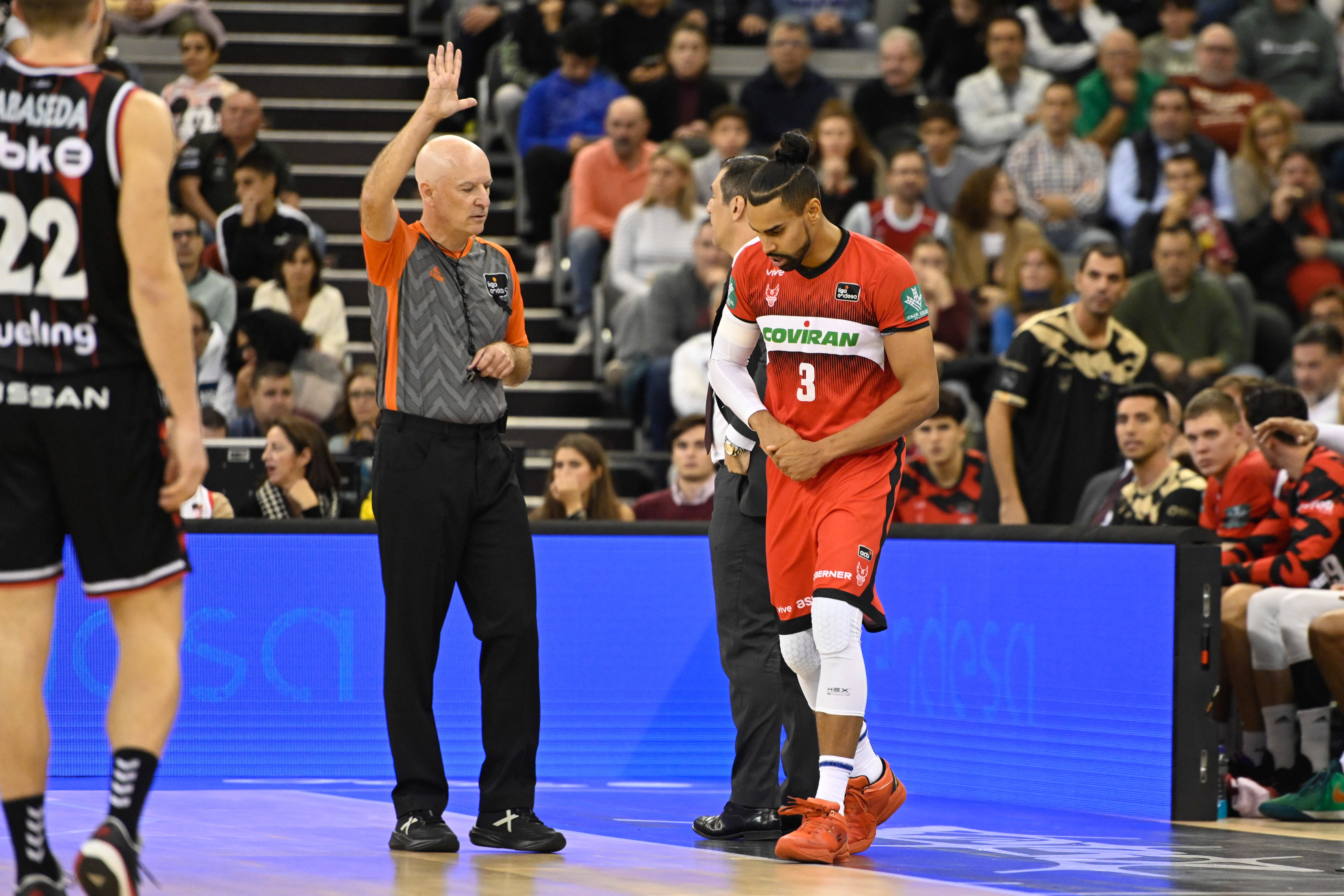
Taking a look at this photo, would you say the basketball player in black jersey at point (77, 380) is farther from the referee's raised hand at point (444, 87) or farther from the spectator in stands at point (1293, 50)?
the spectator in stands at point (1293, 50)

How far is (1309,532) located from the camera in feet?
24.0

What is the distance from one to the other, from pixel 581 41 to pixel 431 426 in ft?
25.0

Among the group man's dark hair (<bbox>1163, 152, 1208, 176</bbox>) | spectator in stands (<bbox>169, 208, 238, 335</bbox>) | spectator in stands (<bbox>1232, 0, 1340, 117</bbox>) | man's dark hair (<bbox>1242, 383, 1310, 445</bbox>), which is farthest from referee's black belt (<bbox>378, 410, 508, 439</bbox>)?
spectator in stands (<bbox>1232, 0, 1340, 117</bbox>)

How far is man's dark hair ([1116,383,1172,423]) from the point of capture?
7.74m

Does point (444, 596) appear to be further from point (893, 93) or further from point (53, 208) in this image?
point (893, 93)

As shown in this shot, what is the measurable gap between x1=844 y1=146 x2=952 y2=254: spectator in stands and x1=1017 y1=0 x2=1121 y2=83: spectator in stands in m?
2.66

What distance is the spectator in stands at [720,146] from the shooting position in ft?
38.8

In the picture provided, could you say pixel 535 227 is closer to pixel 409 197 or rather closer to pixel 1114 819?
pixel 409 197

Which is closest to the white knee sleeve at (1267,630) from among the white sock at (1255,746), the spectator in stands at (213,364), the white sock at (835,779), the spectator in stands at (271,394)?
the white sock at (1255,746)

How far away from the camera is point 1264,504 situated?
757cm

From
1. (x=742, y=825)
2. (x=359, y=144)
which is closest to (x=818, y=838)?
(x=742, y=825)

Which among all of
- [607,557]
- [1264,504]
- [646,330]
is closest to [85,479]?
[607,557]

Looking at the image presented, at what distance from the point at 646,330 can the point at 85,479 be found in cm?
712

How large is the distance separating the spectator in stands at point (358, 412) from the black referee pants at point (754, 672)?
3.94 metres
